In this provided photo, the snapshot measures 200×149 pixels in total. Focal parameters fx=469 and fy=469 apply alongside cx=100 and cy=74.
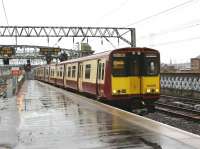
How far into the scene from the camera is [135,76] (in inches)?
766

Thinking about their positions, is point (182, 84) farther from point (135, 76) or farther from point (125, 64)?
point (125, 64)

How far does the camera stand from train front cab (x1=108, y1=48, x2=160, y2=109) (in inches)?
756

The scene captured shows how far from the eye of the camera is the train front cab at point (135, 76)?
63.0 ft

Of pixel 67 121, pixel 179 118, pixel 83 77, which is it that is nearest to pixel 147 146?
pixel 67 121

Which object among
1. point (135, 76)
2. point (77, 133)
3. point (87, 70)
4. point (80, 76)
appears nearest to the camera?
point (77, 133)

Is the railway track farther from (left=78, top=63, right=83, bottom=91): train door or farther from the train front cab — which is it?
(left=78, top=63, right=83, bottom=91): train door

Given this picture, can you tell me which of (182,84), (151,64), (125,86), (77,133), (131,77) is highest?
(151,64)

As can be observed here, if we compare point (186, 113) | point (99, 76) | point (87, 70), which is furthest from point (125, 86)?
point (87, 70)

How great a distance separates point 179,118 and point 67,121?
641 cm

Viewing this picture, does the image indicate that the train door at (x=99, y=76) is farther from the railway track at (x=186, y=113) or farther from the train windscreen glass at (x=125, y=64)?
the railway track at (x=186, y=113)

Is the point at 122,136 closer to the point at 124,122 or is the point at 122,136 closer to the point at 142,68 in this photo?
the point at 124,122

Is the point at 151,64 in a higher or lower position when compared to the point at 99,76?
higher

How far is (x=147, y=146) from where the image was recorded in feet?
29.9

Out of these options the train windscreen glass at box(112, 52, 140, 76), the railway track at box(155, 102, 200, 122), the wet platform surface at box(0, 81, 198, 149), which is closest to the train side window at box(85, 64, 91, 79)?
the railway track at box(155, 102, 200, 122)
